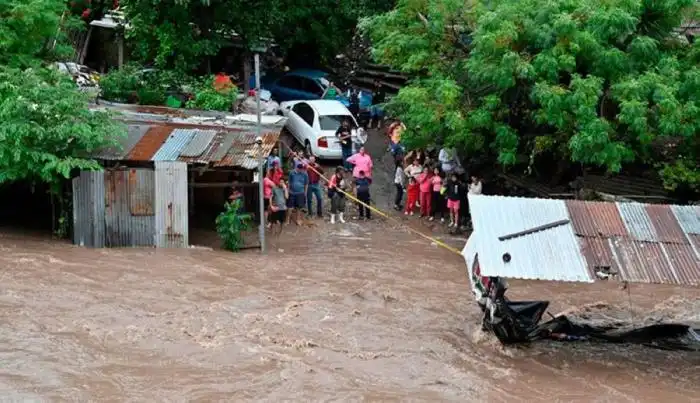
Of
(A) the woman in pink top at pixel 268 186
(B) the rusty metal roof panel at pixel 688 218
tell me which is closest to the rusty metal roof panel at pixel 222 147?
(A) the woman in pink top at pixel 268 186

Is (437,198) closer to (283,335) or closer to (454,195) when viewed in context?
(454,195)

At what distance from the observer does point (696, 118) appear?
15.4m

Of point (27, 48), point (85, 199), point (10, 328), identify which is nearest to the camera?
point (10, 328)

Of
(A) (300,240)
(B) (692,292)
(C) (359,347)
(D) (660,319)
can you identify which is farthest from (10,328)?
(B) (692,292)

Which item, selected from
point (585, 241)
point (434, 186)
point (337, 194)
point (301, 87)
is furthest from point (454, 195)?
point (301, 87)

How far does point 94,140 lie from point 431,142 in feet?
21.5

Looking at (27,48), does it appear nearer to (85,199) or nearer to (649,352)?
(85,199)

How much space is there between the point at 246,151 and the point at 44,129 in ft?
11.3

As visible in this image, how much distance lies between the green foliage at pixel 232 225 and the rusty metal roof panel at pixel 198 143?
1095 millimetres

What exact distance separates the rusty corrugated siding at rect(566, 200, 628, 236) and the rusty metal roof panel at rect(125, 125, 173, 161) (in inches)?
305

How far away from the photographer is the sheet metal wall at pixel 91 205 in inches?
622

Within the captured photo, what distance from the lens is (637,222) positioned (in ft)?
36.9

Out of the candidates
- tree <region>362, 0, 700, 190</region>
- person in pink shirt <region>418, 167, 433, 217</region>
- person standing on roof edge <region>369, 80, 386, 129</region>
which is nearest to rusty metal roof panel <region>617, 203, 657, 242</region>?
tree <region>362, 0, 700, 190</region>

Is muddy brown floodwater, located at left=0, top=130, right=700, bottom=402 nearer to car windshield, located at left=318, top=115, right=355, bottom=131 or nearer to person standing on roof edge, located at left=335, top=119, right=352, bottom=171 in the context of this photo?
person standing on roof edge, located at left=335, top=119, right=352, bottom=171
